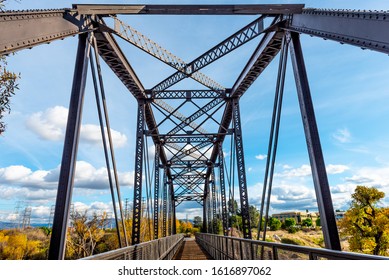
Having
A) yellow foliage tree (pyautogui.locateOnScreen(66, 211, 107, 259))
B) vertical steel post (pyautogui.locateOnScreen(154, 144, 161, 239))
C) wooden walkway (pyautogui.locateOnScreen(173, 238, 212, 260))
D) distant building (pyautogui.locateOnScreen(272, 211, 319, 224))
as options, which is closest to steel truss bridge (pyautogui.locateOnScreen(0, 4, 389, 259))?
wooden walkway (pyautogui.locateOnScreen(173, 238, 212, 260))

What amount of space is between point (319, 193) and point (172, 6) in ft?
20.3

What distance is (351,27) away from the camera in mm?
4734

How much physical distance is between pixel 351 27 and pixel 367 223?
28.3 metres

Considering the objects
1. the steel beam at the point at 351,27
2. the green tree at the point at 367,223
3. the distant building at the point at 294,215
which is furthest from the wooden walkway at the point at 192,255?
the distant building at the point at 294,215

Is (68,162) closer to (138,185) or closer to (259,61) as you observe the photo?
(138,185)

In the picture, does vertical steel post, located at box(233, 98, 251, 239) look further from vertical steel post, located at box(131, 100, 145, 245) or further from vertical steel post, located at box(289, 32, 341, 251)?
vertical steel post, located at box(289, 32, 341, 251)

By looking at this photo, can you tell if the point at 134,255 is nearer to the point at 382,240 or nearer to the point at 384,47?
the point at 384,47

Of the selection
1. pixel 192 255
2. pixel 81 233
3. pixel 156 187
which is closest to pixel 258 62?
pixel 192 255

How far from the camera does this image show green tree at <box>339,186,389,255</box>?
25578 mm

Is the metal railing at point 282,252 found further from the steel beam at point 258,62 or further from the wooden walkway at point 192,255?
the wooden walkway at point 192,255

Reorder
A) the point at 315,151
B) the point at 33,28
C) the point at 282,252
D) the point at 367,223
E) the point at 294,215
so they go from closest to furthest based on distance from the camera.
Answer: the point at 282,252, the point at 33,28, the point at 315,151, the point at 367,223, the point at 294,215

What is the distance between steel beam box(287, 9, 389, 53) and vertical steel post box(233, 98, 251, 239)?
776 cm

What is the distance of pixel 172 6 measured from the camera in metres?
7.66

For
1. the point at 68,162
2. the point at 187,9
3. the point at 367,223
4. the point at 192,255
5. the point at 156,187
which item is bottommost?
the point at 192,255
